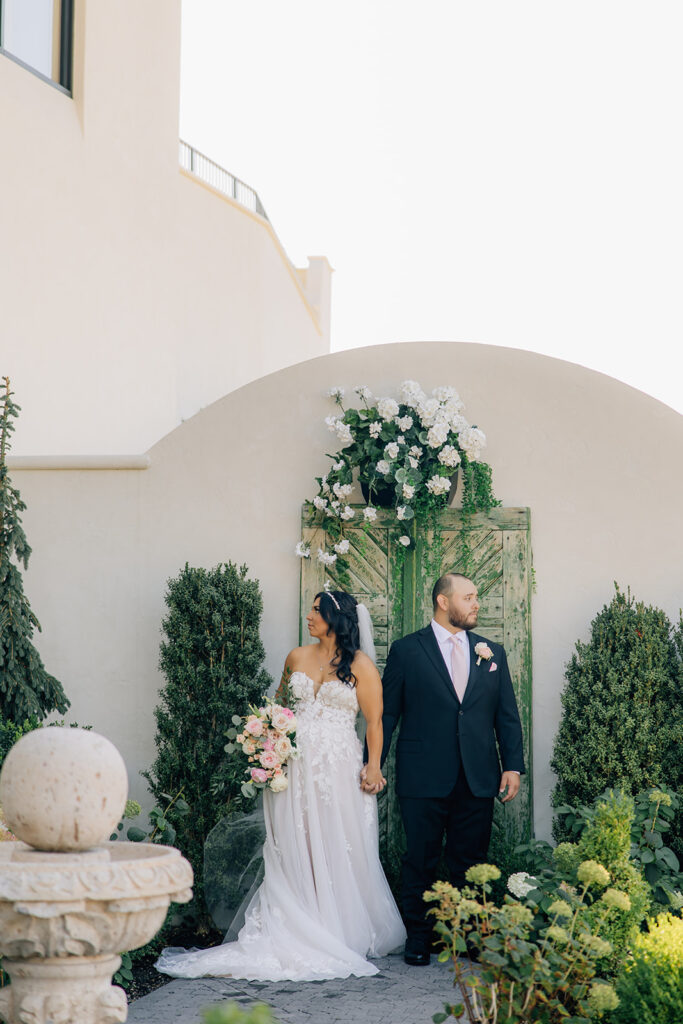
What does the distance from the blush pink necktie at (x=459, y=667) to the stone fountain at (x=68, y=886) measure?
10.7 feet

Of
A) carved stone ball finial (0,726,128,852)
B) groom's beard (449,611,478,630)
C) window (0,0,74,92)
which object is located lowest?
carved stone ball finial (0,726,128,852)

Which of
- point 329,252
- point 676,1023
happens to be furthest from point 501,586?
point 329,252

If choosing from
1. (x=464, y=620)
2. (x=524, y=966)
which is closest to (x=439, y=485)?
(x=464, y=620)

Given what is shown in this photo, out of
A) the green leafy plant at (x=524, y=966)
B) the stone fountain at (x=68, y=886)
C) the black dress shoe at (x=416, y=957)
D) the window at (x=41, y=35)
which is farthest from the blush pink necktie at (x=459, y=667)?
the window at (x=41, y=35)

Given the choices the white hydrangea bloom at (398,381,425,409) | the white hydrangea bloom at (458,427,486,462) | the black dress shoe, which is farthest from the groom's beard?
the black dress shoe

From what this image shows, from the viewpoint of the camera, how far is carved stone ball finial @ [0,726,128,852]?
3357mm

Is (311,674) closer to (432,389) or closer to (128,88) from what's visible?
(432,389)

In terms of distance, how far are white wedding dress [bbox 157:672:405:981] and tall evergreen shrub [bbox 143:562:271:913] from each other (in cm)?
66

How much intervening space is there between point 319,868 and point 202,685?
1.42 m

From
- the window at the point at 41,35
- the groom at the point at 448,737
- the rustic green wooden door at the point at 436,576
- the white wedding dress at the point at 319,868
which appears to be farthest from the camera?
the window at the point at 41,35

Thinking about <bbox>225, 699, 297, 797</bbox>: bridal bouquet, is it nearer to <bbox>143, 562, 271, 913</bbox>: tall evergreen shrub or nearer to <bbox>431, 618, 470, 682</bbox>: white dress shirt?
<bbox>143, 562, 271, 913</bbox>: tall evergreen shrub

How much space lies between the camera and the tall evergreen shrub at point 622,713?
650 centimetres

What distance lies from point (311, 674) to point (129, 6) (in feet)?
25.4

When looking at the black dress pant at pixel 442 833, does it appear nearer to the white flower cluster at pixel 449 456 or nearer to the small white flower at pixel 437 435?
the white flower cluster at pixel 449 456
